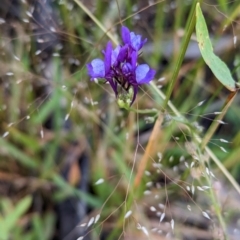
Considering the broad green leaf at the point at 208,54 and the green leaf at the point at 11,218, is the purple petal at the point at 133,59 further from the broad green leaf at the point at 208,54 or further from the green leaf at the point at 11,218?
the green leaf at the point at 11,218

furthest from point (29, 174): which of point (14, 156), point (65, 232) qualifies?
point (65, 232)

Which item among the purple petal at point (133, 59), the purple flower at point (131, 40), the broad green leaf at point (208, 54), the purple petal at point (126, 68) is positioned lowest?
the broad green leaf at point (208, 54)

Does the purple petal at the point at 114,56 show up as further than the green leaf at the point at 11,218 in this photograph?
No

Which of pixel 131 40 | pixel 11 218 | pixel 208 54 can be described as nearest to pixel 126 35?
pixel 131 40

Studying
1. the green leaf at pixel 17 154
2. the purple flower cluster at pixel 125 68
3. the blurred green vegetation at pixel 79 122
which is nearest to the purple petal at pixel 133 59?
the purple flower cluster at pixel 125 68

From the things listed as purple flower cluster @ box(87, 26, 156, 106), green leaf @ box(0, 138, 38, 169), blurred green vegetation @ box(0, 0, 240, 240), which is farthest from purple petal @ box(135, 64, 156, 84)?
green leaf @ box(0, 138, 38, 169)

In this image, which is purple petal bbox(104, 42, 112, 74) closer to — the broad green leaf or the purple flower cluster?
the purple flower cluster

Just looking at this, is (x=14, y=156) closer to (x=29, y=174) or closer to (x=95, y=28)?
(x=29, y=174)
